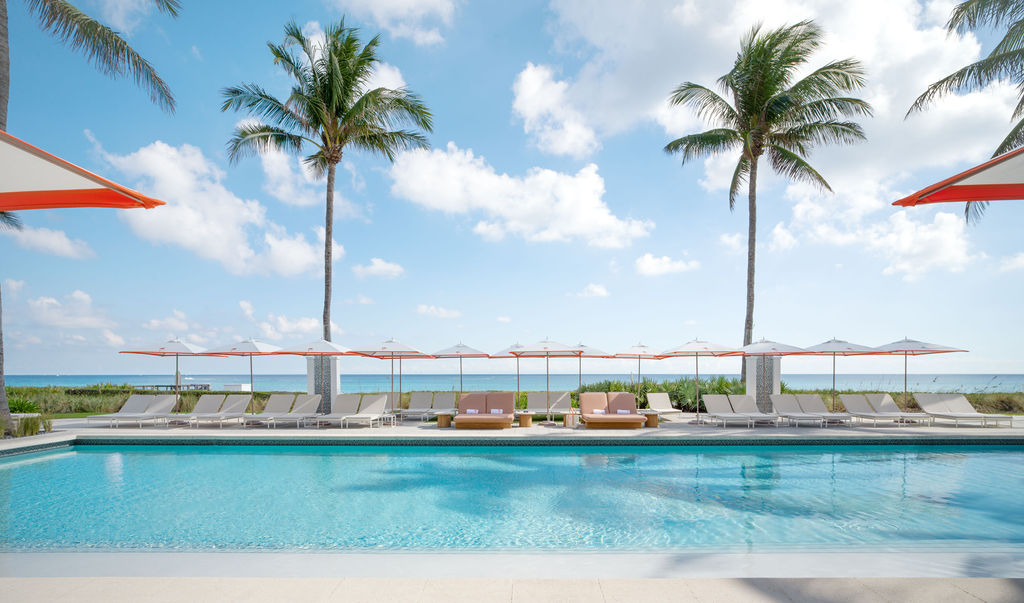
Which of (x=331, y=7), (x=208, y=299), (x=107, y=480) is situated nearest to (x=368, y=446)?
(x=107, y=480)

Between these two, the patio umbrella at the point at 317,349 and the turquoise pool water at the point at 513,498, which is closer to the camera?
the turquoise pool water at the point at 513,498

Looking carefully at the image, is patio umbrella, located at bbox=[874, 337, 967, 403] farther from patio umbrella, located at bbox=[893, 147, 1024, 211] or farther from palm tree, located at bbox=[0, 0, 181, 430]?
palm tree, located at bbox=[0, 0, 181, 430]

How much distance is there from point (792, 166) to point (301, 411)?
16.2 metres

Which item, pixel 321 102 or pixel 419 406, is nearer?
pixel 419 406

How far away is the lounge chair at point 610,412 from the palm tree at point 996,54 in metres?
9.51

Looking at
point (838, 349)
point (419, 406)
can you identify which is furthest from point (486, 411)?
point (838, 349)

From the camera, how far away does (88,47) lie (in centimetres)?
1111

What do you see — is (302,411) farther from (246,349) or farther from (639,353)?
(639,353)

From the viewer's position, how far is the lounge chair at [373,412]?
12.1 m

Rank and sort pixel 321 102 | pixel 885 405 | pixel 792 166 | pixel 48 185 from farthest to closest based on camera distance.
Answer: pixel 792 166, pixel 321 102, pixel 885 405, pixel 48 185

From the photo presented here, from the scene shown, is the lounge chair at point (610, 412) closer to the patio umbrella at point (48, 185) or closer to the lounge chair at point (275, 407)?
the lounge chair at point (275, 407)

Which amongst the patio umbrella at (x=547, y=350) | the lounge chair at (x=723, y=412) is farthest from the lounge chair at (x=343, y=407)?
the lounge chair at (x=723, y=412)

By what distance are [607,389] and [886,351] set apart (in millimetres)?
7145

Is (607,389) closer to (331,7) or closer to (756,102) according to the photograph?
(756,102)
